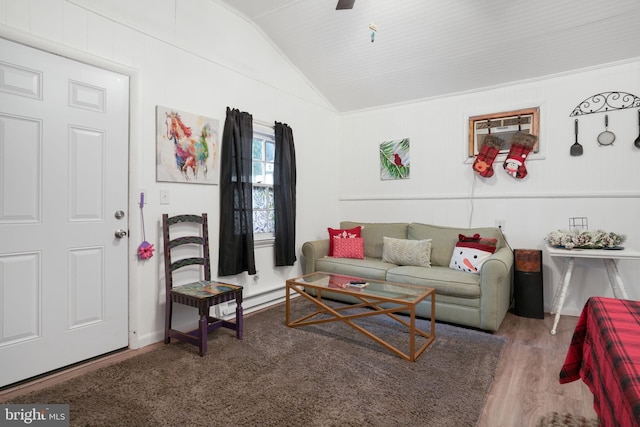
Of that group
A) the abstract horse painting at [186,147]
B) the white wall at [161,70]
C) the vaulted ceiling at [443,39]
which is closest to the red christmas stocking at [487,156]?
the vaulted ceiling at [443,39]

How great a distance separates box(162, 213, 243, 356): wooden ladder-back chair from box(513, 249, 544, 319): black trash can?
8.58 ft

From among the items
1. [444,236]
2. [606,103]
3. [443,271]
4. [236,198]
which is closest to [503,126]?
[606,103]

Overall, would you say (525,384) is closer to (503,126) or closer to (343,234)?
(343,234)

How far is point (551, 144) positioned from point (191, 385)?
380cm

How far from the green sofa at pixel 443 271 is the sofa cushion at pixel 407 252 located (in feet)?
0.32

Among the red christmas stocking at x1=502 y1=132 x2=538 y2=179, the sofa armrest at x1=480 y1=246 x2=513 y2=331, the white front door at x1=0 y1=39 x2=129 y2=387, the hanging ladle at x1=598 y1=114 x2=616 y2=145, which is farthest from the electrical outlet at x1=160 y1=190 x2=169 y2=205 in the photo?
the hanging ladle at x1=598 y1=114 x2=616 y2=145

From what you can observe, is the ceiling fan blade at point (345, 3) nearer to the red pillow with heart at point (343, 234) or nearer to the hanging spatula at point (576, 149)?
the red pillow with heart at point (343, 234)

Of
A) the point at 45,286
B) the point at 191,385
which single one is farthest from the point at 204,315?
the point at 45,286

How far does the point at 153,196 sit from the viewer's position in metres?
2.56

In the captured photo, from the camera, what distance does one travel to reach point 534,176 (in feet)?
11.2

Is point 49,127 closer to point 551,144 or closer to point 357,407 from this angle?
point 357,407

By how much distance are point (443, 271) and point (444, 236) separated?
60 cm

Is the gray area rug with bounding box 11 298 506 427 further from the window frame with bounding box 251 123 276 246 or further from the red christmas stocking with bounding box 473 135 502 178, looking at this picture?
the red christmas stocking with bounding box 473 135 502 178

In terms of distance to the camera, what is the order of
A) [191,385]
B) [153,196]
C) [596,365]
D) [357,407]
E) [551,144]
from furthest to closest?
[551,144], [153,196], [191,385], [357,407], [596,365]
